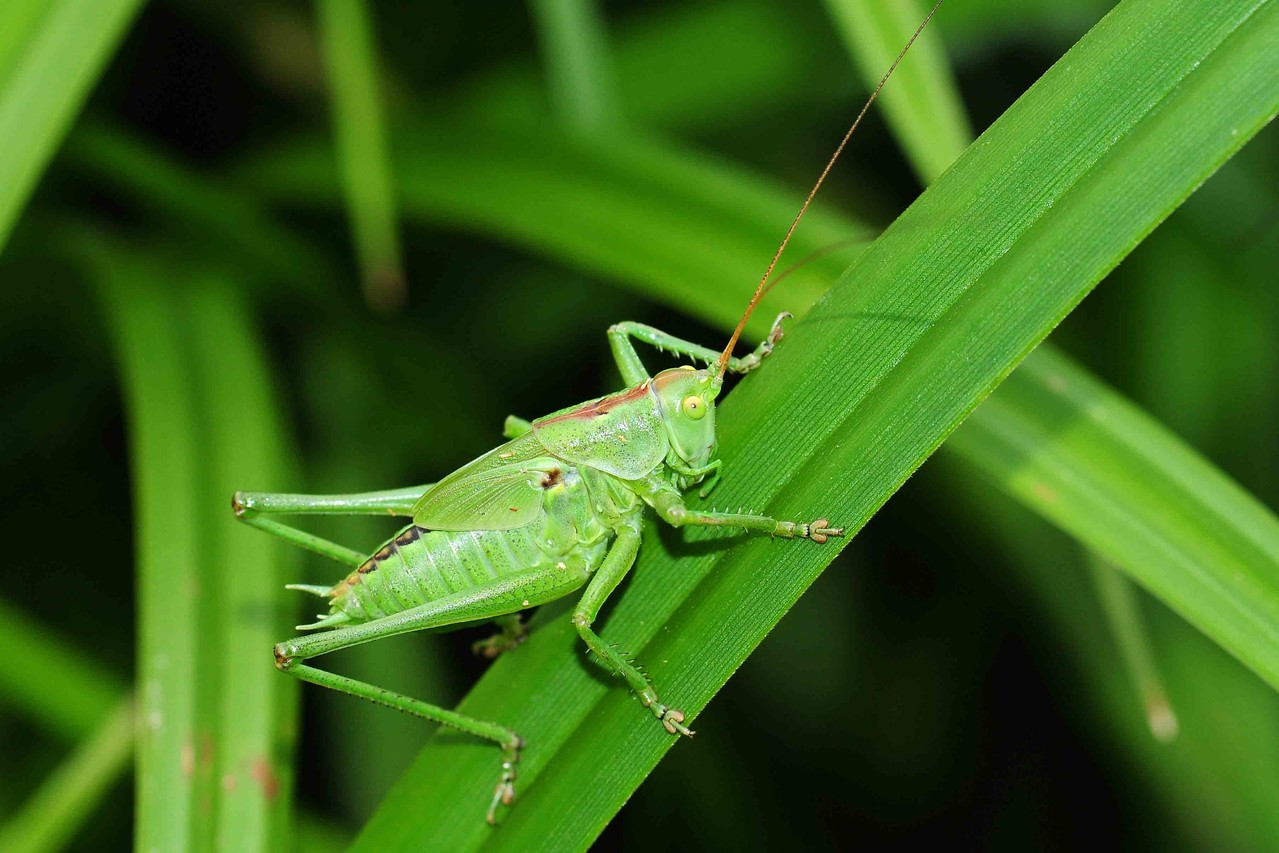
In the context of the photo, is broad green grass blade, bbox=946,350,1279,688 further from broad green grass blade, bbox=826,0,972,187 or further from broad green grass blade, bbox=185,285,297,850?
broad green grass blade, bbox=185,285,297,850

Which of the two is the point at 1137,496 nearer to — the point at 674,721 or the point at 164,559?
the point at 674,721

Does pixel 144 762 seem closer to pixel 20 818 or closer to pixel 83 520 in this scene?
pixel 20 818

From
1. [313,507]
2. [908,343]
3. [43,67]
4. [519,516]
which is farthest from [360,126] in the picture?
[908,343]

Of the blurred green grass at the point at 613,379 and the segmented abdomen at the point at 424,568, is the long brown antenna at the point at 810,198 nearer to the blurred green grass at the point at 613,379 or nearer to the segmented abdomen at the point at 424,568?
the blurred green grass at the point at 613,379

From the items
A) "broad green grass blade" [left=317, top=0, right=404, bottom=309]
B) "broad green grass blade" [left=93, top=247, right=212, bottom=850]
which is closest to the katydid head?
"broad green grass blade" [left=317, top=0, right=404, bottom=309]

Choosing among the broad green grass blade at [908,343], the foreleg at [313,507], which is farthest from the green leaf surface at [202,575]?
the broad green grass blade at [908,343]
